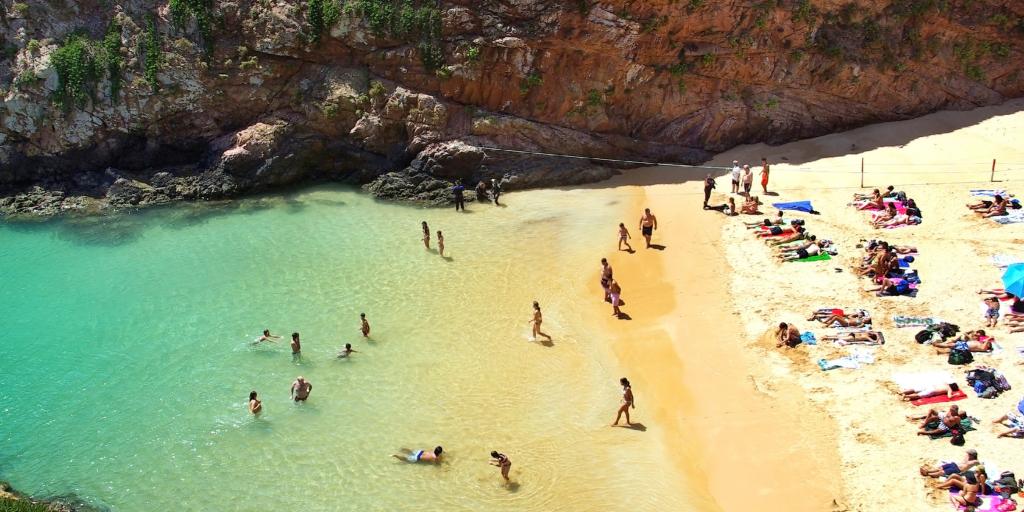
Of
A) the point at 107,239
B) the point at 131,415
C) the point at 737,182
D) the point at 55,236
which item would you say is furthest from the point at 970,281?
the point at 55,236

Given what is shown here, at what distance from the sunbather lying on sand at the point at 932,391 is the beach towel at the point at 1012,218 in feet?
27.3

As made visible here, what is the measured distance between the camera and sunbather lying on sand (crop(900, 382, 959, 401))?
15.1m

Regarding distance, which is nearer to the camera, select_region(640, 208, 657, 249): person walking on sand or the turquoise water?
the turquoise water

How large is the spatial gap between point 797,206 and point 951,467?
11761 millimetres

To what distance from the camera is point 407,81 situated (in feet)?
88.9

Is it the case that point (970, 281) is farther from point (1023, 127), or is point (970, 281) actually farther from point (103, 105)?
point (103, 105)

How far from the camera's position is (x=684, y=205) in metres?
24.8

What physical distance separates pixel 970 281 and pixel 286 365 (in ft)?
52.7

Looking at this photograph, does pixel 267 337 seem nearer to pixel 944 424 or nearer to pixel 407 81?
pixel 407 81

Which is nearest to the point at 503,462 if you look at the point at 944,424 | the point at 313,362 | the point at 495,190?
the point at 313,362

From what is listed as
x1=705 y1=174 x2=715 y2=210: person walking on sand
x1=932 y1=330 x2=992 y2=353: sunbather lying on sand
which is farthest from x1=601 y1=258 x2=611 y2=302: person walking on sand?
x1=932 y1=330 x2=992 y2=353: sunbather lying on sand

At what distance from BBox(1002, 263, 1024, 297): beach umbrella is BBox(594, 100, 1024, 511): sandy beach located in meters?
0.82

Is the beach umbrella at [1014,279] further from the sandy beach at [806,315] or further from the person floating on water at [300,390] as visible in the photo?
the person floating on water at [300,390]

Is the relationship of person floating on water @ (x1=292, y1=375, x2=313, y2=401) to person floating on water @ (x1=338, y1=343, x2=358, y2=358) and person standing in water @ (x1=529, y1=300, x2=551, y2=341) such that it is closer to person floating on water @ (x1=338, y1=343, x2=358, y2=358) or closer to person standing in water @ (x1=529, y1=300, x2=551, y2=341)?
person floating on water @ (x1=338, y1=343, x2=358, y2=358)
